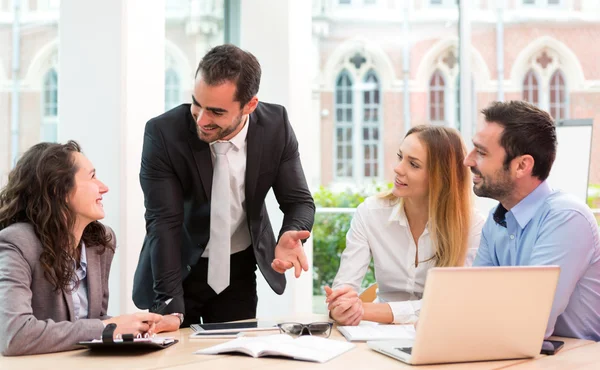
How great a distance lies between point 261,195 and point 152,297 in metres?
0.58

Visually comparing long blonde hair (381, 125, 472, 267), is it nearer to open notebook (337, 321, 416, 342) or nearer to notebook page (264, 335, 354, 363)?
open notebook (337, 321, 416, 342)

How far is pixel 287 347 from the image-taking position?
1998 millimetres

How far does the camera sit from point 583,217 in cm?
227

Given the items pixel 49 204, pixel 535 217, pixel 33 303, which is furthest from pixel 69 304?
pixel 535 217

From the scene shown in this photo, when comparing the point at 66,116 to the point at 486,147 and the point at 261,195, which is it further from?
the point at 486,147

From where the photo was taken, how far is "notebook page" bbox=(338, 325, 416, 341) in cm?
224

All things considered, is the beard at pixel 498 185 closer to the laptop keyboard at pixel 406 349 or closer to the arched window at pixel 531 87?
the laptop keyboard at pixel 406 349

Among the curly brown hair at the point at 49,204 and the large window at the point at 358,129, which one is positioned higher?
the large window at the point at 358,129

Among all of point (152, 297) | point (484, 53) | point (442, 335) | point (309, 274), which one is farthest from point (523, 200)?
point (484, 53)

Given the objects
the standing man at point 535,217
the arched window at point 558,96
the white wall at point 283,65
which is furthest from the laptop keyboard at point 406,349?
the arched window at point 558,96

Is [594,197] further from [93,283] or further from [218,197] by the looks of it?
[93,283]

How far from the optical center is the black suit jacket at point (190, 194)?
264 centimetres

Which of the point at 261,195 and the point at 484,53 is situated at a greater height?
the point at 484,53

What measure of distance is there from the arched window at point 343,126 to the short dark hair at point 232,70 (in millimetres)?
4952
